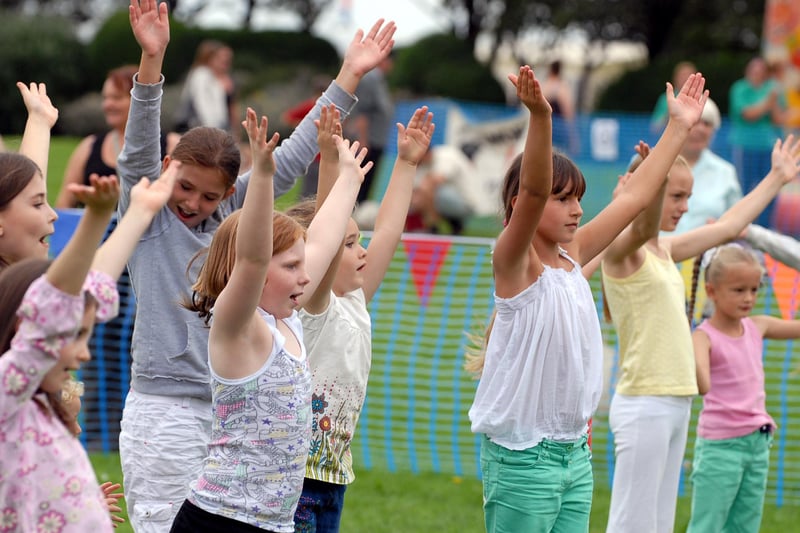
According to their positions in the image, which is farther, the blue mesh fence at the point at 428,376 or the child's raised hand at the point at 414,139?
the blue mesh fence at the point at 428,376

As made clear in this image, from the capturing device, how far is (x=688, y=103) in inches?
176

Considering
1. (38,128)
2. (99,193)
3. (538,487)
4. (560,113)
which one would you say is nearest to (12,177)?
(38,128)

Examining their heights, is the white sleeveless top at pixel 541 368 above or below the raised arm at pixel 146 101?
below

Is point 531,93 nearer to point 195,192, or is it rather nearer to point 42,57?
point 195,192

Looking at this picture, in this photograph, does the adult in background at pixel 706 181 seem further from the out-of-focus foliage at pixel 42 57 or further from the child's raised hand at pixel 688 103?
the out-of-focus foliage at pixel 42 57

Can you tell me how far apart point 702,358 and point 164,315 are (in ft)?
7.89

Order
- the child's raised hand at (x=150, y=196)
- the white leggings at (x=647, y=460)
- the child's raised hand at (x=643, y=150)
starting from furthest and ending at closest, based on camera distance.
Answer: the white leggings at (x=647, y=460) → the child's raised hand at (x=643, y=150) → the child's raised hand at (x=150, y=196)

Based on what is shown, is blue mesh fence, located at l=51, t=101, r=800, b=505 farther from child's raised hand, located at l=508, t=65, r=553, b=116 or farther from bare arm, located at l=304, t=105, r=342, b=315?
child's raised hand, located at l=508, t=65, r=553, b=116

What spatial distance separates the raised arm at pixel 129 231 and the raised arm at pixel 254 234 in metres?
0.26

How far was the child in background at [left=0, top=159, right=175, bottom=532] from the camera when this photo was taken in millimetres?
2836

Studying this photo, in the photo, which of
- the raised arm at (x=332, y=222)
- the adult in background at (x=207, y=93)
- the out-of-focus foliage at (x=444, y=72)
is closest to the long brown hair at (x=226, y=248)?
the raised arm at (x=332, y=222)

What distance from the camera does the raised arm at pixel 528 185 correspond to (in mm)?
3744

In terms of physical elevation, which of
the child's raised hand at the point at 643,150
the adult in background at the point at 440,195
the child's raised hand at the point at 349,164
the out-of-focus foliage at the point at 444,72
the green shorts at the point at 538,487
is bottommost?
the green shorts at the point at 538,487

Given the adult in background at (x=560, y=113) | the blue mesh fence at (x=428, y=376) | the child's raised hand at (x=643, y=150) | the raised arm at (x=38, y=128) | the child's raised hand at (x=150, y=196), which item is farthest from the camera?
the adult in background at (x=560, y=113)
